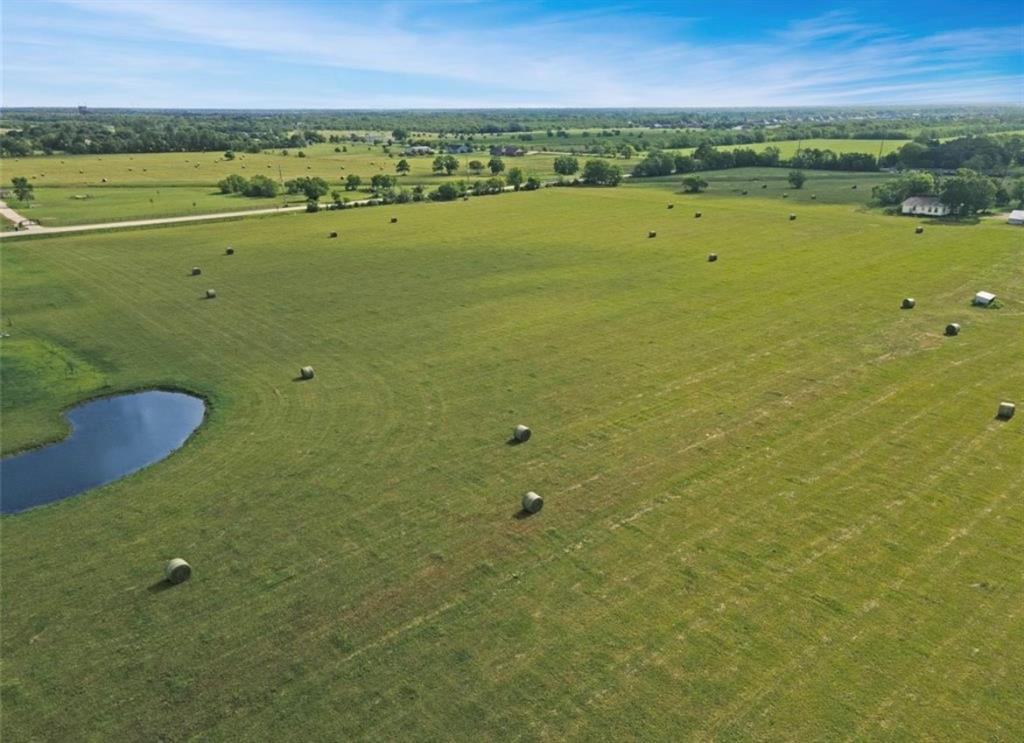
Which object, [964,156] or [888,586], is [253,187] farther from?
[964,156]

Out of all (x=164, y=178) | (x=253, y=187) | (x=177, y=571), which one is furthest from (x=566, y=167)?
(x=177, y=571)

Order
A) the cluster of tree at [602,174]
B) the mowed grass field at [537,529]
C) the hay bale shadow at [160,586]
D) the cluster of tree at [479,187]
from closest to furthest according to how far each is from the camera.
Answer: the mowed grass field at [537,529]
the hay bale shadow at [160,586]
the cluster of tree at [479,187]
the cluster of tree at [602,174]

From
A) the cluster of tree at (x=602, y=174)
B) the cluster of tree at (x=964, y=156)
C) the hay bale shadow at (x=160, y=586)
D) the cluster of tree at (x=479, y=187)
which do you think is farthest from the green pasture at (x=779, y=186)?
the hay bale shadow at (x=160, y=586)

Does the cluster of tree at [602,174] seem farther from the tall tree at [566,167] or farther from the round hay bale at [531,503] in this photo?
the round hay bale at [531,503]

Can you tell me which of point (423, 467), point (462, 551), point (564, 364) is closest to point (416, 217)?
point (564, 364)

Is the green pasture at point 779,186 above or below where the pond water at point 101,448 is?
above

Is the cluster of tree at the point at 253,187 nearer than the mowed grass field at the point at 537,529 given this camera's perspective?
No

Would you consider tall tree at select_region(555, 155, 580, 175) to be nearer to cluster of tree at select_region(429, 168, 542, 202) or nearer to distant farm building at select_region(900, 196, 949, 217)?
cluster of tree at select_region(429, 168, 542, 202)

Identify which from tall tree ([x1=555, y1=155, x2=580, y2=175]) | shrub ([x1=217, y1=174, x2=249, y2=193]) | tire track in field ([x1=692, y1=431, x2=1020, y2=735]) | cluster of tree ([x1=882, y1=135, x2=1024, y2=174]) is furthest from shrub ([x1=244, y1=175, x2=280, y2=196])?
cluster of tree ([x1=882, y1=135, x2=1024, y2=174])
